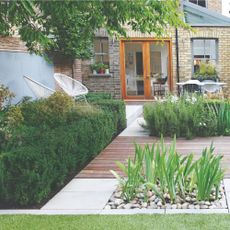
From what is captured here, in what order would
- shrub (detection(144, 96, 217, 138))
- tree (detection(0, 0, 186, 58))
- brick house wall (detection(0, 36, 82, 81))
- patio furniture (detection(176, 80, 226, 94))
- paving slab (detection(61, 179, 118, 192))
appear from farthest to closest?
patio furniture (detection(176, 80, 226, 94)) < brick house wall (detection(0, 36, 82, 81)) < shrub (detection(144, 96, 217, 138)) < paving slab (detection(61, 179, 118, 192)) < tree (detection(0, 0, 186, 58))

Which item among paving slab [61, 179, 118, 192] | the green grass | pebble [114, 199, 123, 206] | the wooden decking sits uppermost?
the green grass

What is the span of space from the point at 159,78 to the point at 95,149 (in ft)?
33.5

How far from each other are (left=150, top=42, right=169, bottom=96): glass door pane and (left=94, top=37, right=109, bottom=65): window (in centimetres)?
163

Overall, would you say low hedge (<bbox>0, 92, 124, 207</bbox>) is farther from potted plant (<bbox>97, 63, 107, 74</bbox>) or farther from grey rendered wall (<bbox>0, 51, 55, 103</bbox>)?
potted plant (<bbox>97, 63, 107, 74</bbox>)

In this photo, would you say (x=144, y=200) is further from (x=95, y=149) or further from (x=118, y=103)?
(x=118, y=103)

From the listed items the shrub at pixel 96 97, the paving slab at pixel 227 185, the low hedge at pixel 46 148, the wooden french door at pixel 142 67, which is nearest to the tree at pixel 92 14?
the low hedge at pixel 46 148

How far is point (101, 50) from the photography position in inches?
665

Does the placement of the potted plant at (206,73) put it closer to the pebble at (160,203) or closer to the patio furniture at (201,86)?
the patio furniture at (201,86)

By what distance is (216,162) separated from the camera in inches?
181

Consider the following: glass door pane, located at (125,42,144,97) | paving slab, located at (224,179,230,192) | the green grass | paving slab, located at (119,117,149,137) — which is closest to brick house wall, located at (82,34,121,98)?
glass door pane, located at (125,42,144,97)

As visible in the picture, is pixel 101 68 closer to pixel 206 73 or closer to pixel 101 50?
pixel 101 50

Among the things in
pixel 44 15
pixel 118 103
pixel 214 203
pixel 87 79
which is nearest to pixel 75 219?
pixel 214 203

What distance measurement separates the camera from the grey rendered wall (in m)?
9.45

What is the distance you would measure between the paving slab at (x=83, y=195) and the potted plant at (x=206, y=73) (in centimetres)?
1141
